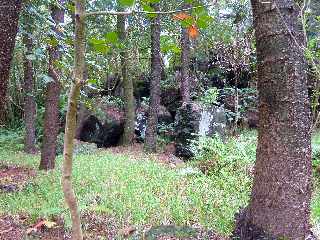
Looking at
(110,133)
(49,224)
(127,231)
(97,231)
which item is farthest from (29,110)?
(127,231)

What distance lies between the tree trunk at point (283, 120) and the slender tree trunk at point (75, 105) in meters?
1.87

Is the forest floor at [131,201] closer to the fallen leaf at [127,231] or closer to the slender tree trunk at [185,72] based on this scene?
the fallen leaf at [127,231]

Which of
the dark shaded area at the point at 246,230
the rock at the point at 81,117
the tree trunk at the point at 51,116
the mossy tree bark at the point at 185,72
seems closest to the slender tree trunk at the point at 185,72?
the mossy tree bark at the point at 185,72

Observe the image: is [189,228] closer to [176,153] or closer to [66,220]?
[66,220]

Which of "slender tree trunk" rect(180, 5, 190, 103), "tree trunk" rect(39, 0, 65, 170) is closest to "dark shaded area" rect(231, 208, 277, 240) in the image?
"tree trunk" rect(39, 0, 65, 170)

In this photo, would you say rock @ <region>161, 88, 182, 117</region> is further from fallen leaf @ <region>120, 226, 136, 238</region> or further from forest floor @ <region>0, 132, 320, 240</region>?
fallen leaf @ <region>120, 226, 136, 238</region>

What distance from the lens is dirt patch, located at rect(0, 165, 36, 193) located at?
802 cm

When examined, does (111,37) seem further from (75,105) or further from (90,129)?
(90,129)

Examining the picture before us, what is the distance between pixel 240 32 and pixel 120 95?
18.8ft

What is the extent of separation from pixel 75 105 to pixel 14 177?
793 centimetres

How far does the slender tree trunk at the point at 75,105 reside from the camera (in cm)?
220

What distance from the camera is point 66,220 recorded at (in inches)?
208

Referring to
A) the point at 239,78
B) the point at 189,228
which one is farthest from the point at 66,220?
the point at 239,78

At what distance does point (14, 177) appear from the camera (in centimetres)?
968
